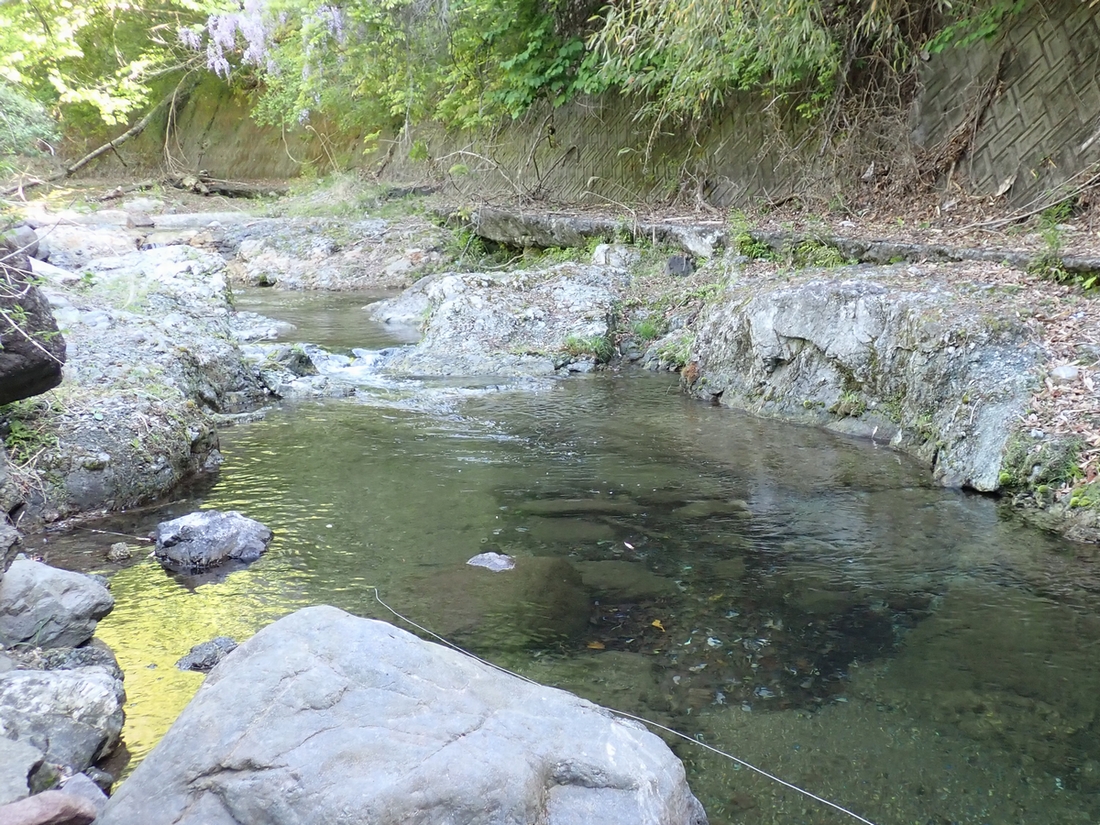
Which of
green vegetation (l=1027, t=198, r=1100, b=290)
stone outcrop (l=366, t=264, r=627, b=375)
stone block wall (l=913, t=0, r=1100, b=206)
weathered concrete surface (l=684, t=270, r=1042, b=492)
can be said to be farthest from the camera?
stone outcrop (l=366, t=264, r=627, b=375)

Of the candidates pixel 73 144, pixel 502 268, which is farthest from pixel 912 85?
pixel 73 144

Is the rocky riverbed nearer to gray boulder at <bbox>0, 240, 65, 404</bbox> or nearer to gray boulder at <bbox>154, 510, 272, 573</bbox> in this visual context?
gray boulder at <bbox>0, 240, 65, 404</bbox>

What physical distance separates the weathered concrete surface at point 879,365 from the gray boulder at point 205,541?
437cm

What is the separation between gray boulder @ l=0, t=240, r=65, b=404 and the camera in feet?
15.6

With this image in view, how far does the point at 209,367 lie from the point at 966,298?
20.7 ft

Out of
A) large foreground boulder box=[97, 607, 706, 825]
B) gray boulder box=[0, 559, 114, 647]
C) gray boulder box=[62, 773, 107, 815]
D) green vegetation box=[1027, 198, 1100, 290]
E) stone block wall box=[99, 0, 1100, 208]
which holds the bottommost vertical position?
gray boulder box=[0, 559, 114, 647]

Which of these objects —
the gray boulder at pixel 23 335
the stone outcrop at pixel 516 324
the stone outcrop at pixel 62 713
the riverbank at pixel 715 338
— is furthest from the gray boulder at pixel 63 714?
the stone outcrop at pixel 516 324

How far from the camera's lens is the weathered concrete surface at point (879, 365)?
6170mm

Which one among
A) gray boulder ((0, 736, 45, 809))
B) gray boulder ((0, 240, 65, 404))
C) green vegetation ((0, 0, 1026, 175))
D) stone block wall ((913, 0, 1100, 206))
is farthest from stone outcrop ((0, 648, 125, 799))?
stone block wall ((913, 0, 1100, 206))

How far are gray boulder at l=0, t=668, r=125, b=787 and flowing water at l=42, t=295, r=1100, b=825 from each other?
16 cm

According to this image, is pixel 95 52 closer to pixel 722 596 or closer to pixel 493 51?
pixel 493 51

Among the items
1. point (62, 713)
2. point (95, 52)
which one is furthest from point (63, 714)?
point (95, 52)

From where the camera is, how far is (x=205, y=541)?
15.9 feet

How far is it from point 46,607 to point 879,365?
601 centimetres
